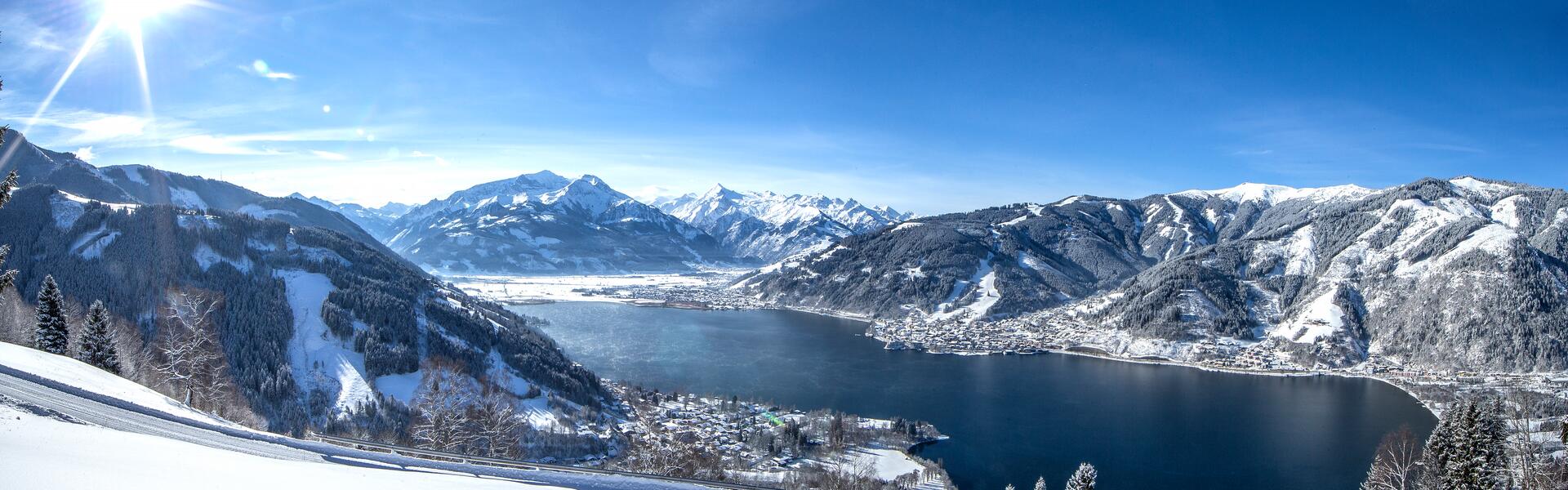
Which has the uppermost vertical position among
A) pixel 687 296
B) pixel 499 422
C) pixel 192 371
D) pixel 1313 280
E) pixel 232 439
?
pixel 1313 280

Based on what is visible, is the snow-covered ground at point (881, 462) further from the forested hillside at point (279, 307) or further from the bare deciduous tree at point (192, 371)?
the bare deciduous tree at point (192, 371)

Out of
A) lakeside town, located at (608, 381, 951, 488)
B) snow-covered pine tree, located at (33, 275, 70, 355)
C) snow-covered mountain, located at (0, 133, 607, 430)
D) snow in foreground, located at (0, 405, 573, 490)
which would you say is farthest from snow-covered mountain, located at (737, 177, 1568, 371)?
snow-covered pine tree, located at (33, 275, 70, 355)

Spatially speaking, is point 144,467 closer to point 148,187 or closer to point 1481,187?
point 148,187

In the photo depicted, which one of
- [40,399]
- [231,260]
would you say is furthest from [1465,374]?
[231,260]

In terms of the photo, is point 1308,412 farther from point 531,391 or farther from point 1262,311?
point 531,391

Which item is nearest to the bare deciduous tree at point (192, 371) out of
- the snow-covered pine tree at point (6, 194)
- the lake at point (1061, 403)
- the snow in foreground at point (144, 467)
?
the snow-covered pine tree at point (6, 194)

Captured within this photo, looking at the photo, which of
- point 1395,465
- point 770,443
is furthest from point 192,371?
point 1395,465

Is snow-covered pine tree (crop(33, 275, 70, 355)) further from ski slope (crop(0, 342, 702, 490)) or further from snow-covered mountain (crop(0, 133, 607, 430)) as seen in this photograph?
snow-covered mountain (crop(0, 133, 607, 430))
